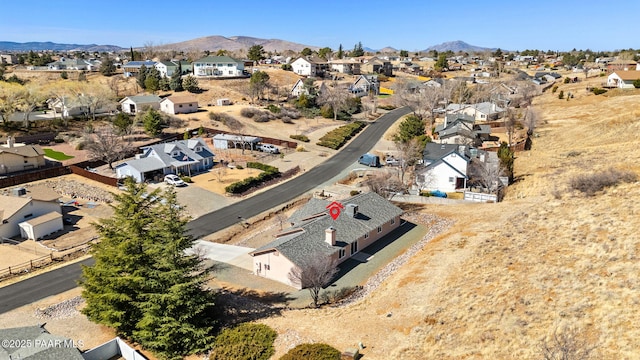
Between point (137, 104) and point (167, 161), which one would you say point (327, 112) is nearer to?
point (137, 104)

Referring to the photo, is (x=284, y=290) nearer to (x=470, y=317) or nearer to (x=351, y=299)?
(x=351, y=299)

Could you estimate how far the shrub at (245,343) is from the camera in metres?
23.4

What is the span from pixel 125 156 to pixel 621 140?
73.4 meters

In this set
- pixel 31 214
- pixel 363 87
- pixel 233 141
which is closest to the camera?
pixel 31 214

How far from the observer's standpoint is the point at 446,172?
53.6 metres

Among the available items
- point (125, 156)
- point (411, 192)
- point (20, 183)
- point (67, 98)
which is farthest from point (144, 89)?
point (411, 192)

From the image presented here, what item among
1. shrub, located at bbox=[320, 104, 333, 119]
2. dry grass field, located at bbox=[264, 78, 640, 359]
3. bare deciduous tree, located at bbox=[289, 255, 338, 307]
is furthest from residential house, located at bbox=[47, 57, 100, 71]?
dry grass field, located at bbox=[264, 78, 640, 359]

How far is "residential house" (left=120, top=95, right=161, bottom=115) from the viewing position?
92.9 metres

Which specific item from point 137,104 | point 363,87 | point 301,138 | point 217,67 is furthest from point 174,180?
point 363,87

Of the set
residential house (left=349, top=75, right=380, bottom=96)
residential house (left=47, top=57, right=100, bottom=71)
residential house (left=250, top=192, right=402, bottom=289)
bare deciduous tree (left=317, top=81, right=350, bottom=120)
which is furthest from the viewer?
residential house (left=47, top=57, right=100, bottom=71)

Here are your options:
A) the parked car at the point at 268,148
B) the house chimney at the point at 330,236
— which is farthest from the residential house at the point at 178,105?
the house chimney at the point at 330,236

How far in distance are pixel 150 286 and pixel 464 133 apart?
195 ft

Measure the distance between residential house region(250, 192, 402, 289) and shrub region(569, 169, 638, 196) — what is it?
17.5 meters

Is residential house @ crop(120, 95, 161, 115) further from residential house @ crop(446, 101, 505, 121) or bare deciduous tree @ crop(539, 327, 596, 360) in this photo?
bare deciduous tree @ crop(539, 327, 596, 360)
